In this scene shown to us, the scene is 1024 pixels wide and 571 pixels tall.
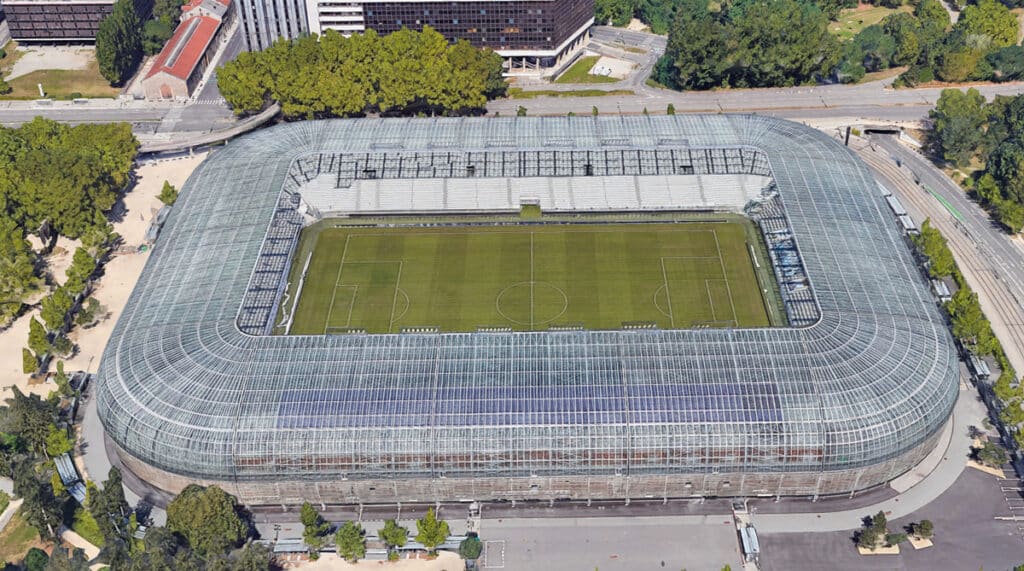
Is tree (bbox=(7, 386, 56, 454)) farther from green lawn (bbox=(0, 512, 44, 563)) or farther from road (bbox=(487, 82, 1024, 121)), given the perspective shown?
road (bbox=(487, 82, 1024, 121))

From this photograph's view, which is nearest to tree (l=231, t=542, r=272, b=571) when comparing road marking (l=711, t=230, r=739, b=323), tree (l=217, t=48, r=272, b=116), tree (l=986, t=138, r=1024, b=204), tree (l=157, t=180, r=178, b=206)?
road marking (l=711, t=230, r=739, b=323)

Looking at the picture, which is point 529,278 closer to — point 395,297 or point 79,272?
point 395,297

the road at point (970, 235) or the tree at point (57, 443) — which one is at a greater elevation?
the road at point (970, 235)

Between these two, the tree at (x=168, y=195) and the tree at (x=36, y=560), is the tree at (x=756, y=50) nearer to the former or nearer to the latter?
the tree at (x=168, y=195)

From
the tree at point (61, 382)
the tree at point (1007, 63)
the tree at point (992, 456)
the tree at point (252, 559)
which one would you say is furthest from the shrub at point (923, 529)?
the tree at point (1007, 63)

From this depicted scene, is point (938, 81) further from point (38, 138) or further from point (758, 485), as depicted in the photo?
point (38, 138)

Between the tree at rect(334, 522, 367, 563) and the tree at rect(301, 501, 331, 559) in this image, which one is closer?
the tree at rect(334, 522, 367, 563)
